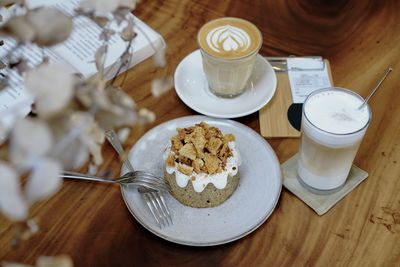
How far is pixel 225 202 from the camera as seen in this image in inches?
32.0

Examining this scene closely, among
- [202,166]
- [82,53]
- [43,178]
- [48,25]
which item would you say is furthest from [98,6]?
[82,53]

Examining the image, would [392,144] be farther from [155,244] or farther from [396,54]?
[155,244]

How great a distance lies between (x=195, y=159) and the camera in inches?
30.7

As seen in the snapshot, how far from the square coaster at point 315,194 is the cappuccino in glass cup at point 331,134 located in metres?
0.01

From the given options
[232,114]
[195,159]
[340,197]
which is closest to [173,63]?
[232,114]

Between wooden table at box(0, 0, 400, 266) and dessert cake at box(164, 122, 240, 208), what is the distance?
8cm

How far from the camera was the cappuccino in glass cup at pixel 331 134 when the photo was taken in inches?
29.5

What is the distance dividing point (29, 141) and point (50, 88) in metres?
0.04

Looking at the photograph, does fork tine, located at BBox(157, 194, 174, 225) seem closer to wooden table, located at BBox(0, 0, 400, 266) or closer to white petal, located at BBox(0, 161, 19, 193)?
wooden table, located at BBox(0, 0, 400, 266)

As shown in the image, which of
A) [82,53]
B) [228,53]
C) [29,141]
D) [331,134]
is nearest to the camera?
[29,141]

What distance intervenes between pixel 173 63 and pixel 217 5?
21cm

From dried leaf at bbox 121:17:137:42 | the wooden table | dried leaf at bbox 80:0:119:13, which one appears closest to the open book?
the wooden table

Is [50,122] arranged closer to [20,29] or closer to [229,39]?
[20,29]

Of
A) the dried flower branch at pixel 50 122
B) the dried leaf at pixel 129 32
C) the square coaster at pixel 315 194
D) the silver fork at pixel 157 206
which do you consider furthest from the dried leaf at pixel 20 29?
the square coaster at pixel 315 194
